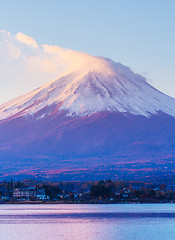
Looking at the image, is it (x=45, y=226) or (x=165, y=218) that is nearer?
(x=45, y=226)

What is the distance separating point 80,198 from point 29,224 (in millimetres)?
45408

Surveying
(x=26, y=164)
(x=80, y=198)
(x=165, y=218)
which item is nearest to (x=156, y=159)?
(x=26, y=164)

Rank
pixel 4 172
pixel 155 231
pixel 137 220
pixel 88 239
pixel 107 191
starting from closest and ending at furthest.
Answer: pixel 88 239
pixel 155 231
pixel 137 220
pixel 107 191
pixel 4 172

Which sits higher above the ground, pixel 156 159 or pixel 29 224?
pixel 156 159

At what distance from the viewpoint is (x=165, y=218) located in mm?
74312

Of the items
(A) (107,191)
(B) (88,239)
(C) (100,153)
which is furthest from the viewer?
(C) (100,153)

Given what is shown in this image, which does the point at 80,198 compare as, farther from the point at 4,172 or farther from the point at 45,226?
the point at 4,172

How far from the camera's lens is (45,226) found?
6556 cm

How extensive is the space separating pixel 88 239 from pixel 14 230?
988cm

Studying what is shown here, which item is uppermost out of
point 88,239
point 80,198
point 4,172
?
point 4,172

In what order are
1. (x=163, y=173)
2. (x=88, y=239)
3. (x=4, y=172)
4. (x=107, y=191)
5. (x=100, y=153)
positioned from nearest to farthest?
(x=88, y=239) → (x=107, y=191) → (x=163, y=173) → (x=4, y=172) → (x=100, y=153)

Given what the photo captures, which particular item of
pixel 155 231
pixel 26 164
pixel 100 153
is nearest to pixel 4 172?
pixel 26 164

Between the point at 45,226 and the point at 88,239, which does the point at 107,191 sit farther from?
Answer: the point at 88,239

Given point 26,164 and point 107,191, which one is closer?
point 107,191
